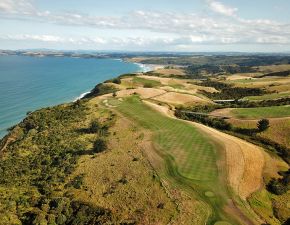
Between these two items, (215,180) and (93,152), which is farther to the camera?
(93,152)

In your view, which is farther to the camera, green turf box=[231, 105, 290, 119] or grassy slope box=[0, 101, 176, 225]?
green turf box=[231, 105, 290, 119]

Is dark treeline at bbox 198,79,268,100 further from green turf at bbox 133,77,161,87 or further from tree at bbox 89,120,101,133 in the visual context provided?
tree at bbox 89,120,101,133

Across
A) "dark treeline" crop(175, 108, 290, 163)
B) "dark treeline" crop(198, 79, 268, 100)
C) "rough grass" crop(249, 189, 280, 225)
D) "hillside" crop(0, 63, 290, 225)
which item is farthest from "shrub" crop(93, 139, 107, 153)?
"dark treeline" crop(198, 79, 268, 100)

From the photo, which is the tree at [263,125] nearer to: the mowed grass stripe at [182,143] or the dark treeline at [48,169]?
the mowed grass stripe at [182,143]

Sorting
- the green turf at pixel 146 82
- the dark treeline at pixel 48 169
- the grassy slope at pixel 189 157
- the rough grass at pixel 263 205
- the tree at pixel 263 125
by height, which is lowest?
the green turf at pixel 146 82

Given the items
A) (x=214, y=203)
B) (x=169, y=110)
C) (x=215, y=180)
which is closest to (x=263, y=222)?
(x=214, y=203)

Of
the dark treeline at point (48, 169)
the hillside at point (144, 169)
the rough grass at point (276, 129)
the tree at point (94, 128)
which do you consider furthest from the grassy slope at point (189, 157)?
the rough grass at point (276, 129)

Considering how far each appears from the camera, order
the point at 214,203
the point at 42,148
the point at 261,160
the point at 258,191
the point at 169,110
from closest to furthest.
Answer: the point at 214,203 → the point at 258,191 → the point at 261,160 → the point at 42,148 → the point at 169,110

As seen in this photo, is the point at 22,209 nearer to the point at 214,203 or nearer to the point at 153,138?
the point at 214,203
